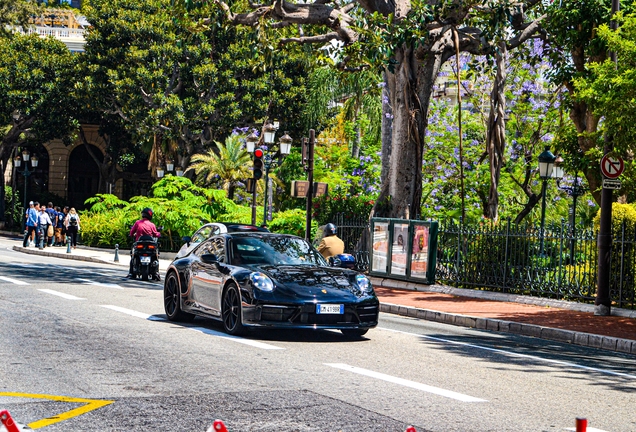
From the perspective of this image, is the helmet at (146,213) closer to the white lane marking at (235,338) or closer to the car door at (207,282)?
the car door at (207,282)

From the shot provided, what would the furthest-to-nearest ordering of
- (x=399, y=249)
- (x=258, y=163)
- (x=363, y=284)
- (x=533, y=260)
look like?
(x=258, y=163), (x=399, y=249), (x=533, y=260), (x=363, y=284)

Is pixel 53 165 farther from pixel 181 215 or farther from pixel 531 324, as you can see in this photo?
pixel 531 324

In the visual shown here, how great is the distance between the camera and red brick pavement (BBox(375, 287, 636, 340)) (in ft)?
52.2

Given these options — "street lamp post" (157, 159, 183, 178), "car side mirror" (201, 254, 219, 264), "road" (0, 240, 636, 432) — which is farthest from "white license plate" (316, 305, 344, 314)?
"street lamp post" (157, 159, 183, 178)

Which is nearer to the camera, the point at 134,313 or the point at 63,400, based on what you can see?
the point at 63,400

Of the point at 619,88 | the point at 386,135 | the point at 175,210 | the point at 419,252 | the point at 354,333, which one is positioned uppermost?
the point at 386,135

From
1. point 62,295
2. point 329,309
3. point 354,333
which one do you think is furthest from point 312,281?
point 62,295

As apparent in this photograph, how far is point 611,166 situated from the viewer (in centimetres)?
1744

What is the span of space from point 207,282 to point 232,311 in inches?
34.9

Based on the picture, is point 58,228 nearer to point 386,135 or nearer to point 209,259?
point 386,135

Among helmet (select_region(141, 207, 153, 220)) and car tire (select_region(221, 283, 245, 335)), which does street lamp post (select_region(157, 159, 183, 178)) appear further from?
car tire (select_region(221, 283, 245, 335))

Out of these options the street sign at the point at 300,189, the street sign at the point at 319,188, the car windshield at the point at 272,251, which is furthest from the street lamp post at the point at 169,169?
the car windshield at the point at 272,251

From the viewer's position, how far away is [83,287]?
20.0 m

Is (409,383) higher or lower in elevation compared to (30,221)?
lower
